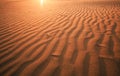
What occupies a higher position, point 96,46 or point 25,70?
point 96,46

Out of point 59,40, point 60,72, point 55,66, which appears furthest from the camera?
point 59,40

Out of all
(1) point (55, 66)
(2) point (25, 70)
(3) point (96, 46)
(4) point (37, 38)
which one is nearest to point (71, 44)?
(3) point (96, 46)

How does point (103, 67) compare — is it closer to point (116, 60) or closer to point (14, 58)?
point (116, 60)

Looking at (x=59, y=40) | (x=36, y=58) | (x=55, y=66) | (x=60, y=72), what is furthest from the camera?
(x=59, y=40)

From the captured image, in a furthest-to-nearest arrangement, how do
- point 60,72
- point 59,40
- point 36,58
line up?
point 59,40
point 36,58
point 60,72

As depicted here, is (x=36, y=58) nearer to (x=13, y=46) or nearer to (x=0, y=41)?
(x=13, y=46)

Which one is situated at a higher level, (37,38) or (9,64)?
(37,38)

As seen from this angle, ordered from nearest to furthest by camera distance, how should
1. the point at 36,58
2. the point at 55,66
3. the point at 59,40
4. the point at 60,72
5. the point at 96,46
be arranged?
the point at 60,72 → the point at 55,66 → the point at 36,58 → the point at 96,46 → the point at 59,40

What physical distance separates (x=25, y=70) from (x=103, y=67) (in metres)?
1.42

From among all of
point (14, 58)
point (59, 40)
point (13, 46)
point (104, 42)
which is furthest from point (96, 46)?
point (13, 46)

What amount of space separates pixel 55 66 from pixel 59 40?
3.22 ft

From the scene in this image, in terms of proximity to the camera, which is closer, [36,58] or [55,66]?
[55,66]

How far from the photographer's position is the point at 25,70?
1.88 metres

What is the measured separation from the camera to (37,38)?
2955mm
